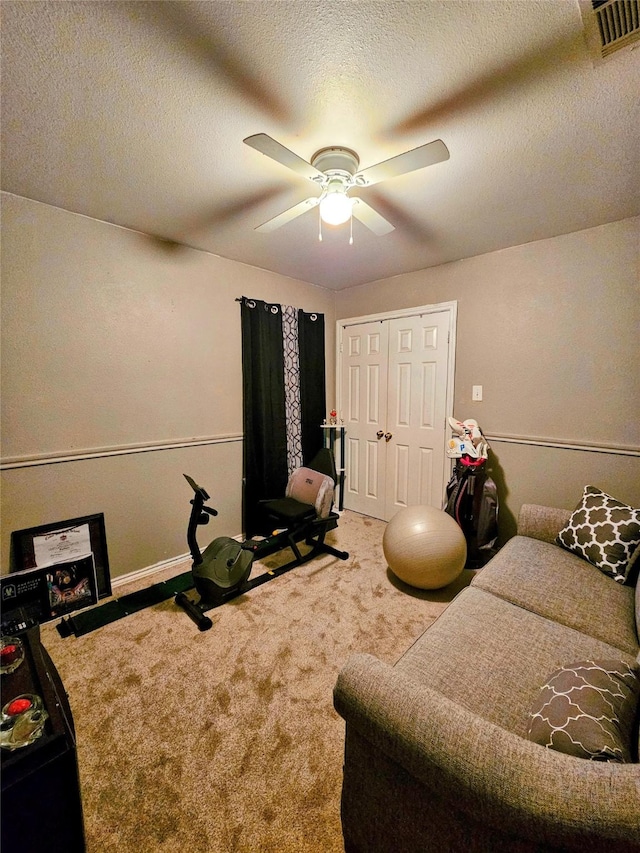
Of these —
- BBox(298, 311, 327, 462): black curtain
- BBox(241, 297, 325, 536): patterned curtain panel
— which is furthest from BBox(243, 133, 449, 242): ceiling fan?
BBox(298, 311, 327, 462): black curtain

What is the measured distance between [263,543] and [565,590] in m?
1.84

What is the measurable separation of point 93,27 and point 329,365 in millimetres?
3006

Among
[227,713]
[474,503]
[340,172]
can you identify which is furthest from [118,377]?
[474,503]

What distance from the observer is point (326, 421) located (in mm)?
3826

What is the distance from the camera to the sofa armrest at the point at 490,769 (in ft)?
1.90

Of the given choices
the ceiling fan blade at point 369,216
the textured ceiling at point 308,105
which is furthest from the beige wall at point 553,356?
the ceiling fan blade at point 369,216

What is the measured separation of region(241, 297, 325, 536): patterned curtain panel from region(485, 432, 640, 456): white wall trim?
5.82ft

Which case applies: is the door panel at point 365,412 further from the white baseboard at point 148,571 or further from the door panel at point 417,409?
the white baseboard at point 148,571

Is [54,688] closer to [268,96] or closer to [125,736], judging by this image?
[125,736]

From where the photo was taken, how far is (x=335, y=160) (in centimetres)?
158

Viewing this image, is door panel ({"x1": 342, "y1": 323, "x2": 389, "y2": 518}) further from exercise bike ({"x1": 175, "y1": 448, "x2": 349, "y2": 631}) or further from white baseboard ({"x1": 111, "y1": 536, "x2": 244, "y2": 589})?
white baseboard ({"x1": 111, "y1": 536, "x2": 244, "y2": 589})

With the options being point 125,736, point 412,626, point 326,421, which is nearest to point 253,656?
point 125,736

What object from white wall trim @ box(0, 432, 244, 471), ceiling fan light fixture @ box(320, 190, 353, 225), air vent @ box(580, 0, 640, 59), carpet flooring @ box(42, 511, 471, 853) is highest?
air vent @ box(580, 0, 640, 59)

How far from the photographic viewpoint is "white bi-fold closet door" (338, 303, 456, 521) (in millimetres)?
3133
